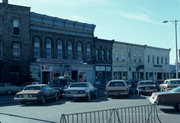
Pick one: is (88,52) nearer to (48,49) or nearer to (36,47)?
(48,49)

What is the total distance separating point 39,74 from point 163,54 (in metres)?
36.3

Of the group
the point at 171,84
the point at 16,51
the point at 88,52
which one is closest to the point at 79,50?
the point at 88,52

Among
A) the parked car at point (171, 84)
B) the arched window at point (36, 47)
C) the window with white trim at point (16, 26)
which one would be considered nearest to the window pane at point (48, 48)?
the arched window at point (36, 47)

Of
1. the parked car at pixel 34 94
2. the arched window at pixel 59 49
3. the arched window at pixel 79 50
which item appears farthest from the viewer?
the arched window at pixel 79 50

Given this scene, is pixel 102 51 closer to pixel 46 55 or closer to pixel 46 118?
pixel 46 55

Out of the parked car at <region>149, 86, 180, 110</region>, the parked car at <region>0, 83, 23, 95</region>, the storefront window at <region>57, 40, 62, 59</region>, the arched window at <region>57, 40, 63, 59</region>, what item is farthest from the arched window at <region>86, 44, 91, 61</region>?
the parked car at <region>149, 86, 180, 110</region>

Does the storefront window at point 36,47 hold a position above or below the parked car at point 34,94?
above

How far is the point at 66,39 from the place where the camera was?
44.5 metres

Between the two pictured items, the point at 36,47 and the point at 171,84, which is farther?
the point at 36,47

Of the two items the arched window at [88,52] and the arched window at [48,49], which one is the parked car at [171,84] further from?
the arched window at [88,52]

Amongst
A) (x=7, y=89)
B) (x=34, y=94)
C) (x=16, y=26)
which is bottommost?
(x=7, y=89)

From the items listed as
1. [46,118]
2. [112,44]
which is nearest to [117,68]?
[112,44]

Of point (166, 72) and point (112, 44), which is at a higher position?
point (112, 44)

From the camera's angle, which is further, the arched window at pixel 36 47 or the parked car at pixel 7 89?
the arched window at pixel 36 47
